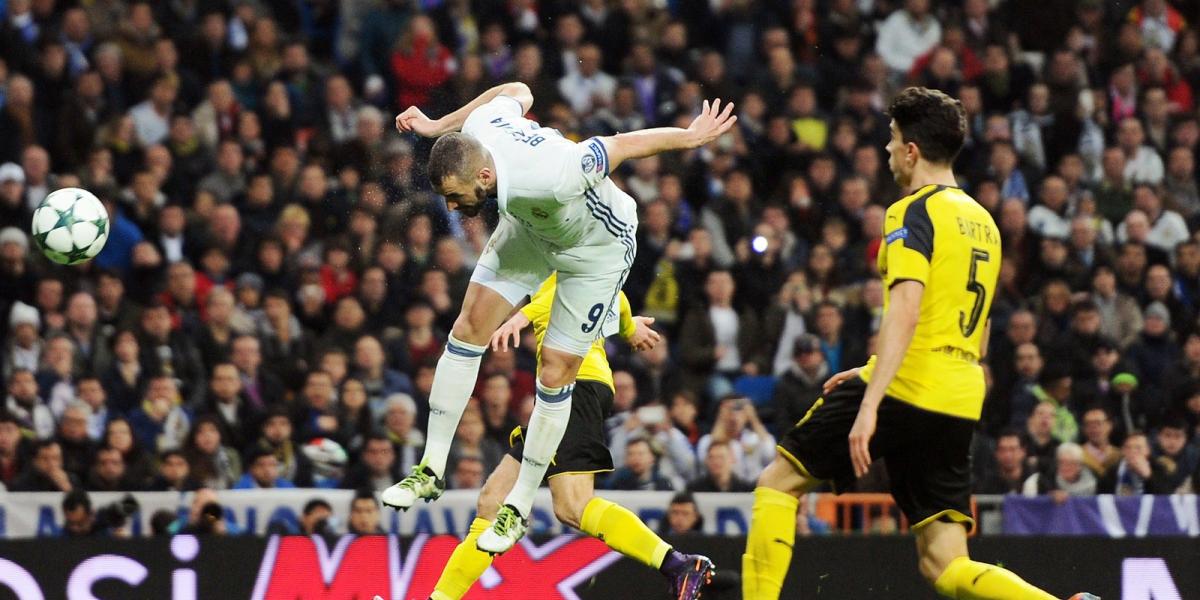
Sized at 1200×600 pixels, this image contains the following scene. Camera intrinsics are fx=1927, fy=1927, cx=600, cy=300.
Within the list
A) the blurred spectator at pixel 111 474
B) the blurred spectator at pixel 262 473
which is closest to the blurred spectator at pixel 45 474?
the blurred spectator at pixel 111 474

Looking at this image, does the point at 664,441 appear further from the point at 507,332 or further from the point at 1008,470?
the point at 507,332

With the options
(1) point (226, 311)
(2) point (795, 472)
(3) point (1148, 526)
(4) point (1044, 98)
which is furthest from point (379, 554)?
(4) point (1044, 98)

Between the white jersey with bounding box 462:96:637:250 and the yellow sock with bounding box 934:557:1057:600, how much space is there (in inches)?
82.8

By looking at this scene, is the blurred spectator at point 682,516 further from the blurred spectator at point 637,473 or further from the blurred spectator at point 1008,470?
the blurred spectator at point 1008,470

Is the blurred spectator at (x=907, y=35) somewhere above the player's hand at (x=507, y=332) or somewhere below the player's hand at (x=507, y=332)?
above

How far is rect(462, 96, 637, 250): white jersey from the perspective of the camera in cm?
771

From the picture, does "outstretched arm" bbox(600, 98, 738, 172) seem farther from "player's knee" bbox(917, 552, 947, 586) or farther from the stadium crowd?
the stadium crowd

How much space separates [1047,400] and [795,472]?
19.0 ft

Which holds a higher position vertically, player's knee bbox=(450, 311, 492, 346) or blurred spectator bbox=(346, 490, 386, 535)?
player's knee bbox=(450, 311, 492, 346)

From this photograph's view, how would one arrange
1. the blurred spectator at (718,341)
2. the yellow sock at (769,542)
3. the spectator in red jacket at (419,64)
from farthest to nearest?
the spectator in red jacket at (419,64) < the blurred spectator at (718,341) < the yellow sock at (769,542)

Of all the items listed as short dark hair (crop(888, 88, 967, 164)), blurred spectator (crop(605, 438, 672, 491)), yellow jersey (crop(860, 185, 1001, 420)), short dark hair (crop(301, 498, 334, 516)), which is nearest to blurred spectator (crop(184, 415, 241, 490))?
short dark hair (crop(301, 498, 334, 516))

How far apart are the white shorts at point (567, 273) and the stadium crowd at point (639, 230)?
2.70 metres

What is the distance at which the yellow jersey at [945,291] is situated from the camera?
7008mm

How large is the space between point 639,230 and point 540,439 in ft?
17.4
